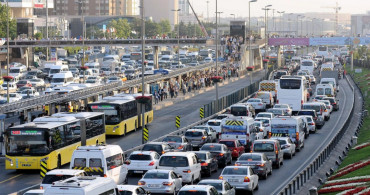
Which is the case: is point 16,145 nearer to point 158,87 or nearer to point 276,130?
point 276,130

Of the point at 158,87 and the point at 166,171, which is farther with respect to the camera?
the point at 158,87

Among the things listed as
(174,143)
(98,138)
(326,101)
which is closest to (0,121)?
(98,138)

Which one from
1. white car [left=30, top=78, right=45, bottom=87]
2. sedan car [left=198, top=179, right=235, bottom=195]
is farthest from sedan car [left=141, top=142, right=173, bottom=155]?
white car [left=30, top=78, right=45, bottom=87]

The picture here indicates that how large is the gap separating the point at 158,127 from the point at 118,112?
8.70m

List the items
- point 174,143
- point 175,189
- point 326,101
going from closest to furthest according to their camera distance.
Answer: point 175,189 < point 174,143 < point 326,101

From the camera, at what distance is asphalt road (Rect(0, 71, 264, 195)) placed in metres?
41.1

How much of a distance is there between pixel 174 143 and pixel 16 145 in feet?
29.3

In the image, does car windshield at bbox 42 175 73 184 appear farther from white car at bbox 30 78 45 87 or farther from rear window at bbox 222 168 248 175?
white car at bbox 30 78 45 87

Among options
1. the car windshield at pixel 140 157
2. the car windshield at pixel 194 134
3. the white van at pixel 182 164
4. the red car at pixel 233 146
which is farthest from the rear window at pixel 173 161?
the car windshield at pixel 194 134

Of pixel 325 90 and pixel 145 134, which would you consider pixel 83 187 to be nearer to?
pixel 145 134

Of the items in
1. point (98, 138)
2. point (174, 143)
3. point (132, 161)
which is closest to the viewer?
point (132, 161)

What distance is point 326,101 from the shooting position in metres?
76.3

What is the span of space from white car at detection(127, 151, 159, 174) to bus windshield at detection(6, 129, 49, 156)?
4803mm

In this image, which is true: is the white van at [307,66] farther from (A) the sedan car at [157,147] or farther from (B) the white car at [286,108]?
(A) the sedan car at [157,147]
